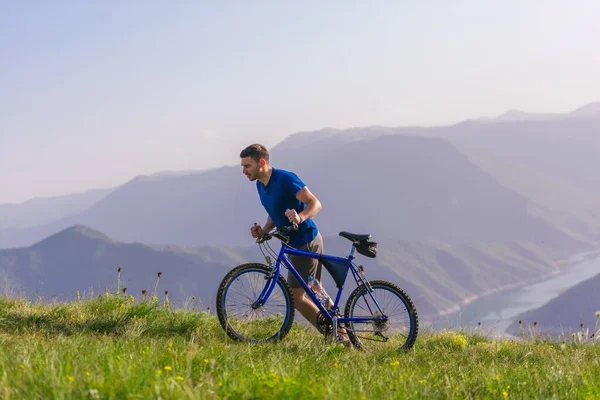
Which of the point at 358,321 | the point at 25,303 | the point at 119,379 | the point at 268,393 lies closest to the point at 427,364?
the point at 358,321

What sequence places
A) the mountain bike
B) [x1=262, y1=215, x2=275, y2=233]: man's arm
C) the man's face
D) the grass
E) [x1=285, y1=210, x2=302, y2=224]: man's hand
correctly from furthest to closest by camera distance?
1. [x1=262, y1=215, x2=275, y2=233]: man's arm
2. the man's face
3. the mountain bike
4. [x1=285, y1=210, x2=302, y2=224]: man's hand
5. the grass

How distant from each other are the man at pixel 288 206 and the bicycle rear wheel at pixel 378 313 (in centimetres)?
21

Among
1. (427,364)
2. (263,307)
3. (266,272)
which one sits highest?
(266,272)

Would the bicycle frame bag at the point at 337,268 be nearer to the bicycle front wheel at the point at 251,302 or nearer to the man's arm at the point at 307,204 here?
the bicycle front wheel at the point at 251,302

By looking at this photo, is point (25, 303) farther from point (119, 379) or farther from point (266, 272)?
point (119, 379)

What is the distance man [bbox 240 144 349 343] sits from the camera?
21.8 feet

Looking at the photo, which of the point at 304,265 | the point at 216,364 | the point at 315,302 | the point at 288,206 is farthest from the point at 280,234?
the point at 216,364

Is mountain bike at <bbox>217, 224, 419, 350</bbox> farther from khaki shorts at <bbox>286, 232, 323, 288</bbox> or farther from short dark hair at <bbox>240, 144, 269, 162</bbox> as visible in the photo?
short dark hair at <bbox>240, 144, 269, 162</bbox>

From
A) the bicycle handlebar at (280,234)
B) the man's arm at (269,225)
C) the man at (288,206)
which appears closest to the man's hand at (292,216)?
the bicycle handlebar at (280,234)

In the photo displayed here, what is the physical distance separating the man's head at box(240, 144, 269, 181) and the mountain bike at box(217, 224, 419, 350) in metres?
0.75

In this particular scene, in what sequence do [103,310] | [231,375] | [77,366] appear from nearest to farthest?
[77,366] < [231,375] < [103,310]

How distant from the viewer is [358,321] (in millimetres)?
6836

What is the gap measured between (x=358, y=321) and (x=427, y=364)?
1009 mm

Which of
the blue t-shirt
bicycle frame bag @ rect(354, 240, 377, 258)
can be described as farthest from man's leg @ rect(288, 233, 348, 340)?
bicycle frame bag @ rect(354, 240, 377, 258)
